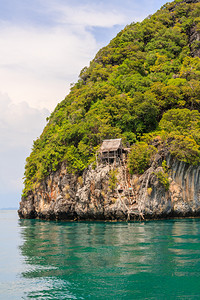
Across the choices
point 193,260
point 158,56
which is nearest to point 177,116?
point 158,56

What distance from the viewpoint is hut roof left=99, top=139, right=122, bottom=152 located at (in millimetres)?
37125

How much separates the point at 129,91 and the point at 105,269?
38.7 meters

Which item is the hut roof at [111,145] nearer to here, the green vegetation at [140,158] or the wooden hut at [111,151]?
the wooden hut at [111,151]

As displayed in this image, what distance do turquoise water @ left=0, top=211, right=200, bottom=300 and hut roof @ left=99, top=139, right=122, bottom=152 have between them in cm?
1779

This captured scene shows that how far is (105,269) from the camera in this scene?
1302 cm

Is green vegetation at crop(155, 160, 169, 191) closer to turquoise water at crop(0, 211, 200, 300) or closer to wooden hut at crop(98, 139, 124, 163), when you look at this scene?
→ wooden hut at crop(98, 139, 124, 163)

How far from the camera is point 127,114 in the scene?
43.0m

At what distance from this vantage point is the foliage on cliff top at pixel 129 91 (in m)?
42.8

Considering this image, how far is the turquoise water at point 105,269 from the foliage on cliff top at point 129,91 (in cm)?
2263

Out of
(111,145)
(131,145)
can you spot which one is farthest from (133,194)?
(131,145)

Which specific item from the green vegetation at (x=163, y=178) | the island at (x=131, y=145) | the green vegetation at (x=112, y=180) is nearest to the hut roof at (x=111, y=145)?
the island at (x=131, y=145)

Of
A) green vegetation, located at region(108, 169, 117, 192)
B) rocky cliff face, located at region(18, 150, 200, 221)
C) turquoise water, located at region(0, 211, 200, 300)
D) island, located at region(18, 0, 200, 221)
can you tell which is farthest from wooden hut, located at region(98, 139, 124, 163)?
turquoise water, located at region(0, 211, 200, 300)

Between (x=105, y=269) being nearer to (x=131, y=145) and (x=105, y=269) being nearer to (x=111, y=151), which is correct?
(x=111, y=151)

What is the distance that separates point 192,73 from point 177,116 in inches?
492
